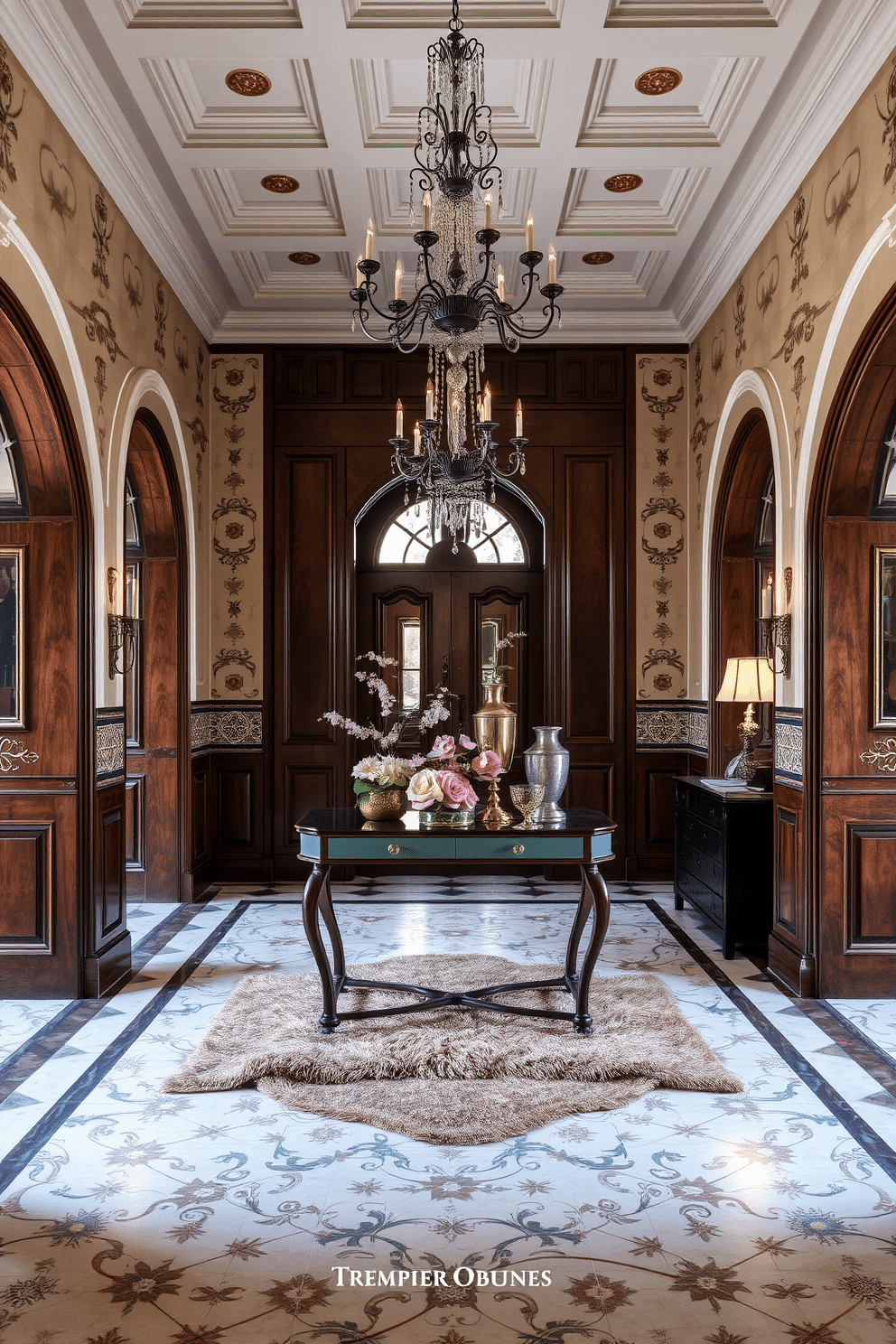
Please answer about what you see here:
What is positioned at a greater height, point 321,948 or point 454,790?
point 454,790

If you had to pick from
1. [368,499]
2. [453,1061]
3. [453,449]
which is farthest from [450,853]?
[368,499]

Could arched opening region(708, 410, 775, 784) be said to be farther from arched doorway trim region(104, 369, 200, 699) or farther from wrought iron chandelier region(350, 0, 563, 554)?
arched doorway trim region(104, 369, 200, 699)

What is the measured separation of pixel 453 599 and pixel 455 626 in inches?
8.2

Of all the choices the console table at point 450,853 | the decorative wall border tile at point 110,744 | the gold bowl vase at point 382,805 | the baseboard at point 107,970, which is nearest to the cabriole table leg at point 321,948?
the console table at point 450,853

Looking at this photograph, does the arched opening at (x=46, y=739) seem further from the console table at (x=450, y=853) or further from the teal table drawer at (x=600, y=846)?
the teal table drawer at (x=600, y=846)

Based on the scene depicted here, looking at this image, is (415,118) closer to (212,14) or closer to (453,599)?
(212,14)

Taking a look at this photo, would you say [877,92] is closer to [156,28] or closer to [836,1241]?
[156,28]

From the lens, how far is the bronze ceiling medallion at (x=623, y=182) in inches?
211

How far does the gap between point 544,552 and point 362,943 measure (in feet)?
10.9

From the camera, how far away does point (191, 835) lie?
662 cm

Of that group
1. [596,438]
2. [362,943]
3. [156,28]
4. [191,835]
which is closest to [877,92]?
[156,28]

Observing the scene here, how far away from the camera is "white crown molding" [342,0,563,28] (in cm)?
397

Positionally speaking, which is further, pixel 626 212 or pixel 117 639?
pixel 626 212

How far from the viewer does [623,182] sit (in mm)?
5449
